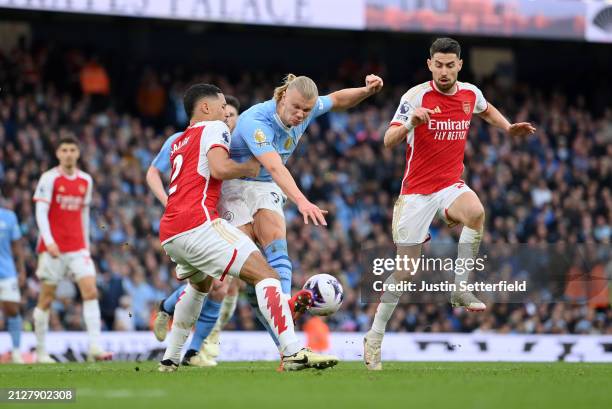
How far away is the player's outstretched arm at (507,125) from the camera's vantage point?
9.95 m

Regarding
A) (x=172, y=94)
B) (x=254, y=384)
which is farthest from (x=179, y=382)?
(x=172, y=94)

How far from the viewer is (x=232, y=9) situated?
21375mm

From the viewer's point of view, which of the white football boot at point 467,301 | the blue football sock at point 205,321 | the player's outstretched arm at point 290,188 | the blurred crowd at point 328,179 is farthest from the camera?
the blurred crowd at point 328,179

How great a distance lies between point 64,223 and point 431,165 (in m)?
5.30

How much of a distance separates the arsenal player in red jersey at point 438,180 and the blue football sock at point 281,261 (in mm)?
992

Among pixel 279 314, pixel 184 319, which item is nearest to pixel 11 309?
pixel 184 319

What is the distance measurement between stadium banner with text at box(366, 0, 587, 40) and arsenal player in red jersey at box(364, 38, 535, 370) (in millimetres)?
13025

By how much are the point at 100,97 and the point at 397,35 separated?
7878 mm

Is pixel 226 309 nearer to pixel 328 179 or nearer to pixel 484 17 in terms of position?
pixel 328 179

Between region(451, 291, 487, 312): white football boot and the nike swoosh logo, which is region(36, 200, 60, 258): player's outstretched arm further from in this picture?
the nike swoosh logo

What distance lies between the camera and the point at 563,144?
82.6 feet


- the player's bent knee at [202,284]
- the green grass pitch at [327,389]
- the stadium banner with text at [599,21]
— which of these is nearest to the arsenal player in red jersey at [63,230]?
the green grass pitch at [327,389]

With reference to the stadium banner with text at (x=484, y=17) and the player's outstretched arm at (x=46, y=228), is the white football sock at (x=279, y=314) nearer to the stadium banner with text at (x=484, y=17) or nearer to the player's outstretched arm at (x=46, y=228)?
the player's outstretched arm at (x=46, y=228)

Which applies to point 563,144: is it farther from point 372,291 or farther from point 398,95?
point 372,291
